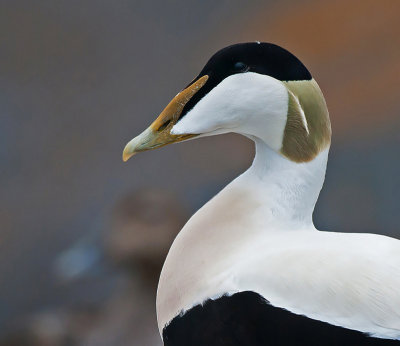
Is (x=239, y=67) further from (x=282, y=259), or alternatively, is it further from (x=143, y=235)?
(x=143, y=235)

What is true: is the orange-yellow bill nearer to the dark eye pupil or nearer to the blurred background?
the dark eye pupil

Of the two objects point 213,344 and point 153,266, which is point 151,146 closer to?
point 213,344

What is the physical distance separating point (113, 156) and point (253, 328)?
1456mm

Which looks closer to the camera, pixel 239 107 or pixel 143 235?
pixel 239 107

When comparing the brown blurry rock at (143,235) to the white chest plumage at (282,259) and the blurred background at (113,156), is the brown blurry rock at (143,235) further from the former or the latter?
the white chest plumage at (282,259)

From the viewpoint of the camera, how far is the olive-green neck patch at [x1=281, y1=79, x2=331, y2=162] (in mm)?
825

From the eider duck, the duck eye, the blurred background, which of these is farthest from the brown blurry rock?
the duck eye

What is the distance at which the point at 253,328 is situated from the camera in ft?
2.55

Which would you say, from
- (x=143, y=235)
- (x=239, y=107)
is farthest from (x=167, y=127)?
(x=143, y=235)

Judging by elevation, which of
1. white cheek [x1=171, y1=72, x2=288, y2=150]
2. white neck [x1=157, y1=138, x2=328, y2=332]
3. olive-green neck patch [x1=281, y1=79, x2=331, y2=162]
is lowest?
white neck [x1=157, y1=138, x2=328, y2=332]

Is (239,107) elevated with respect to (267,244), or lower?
elevated

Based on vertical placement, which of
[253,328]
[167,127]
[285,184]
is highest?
[167,127]

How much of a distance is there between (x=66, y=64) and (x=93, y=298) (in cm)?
76

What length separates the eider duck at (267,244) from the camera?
76 cm
